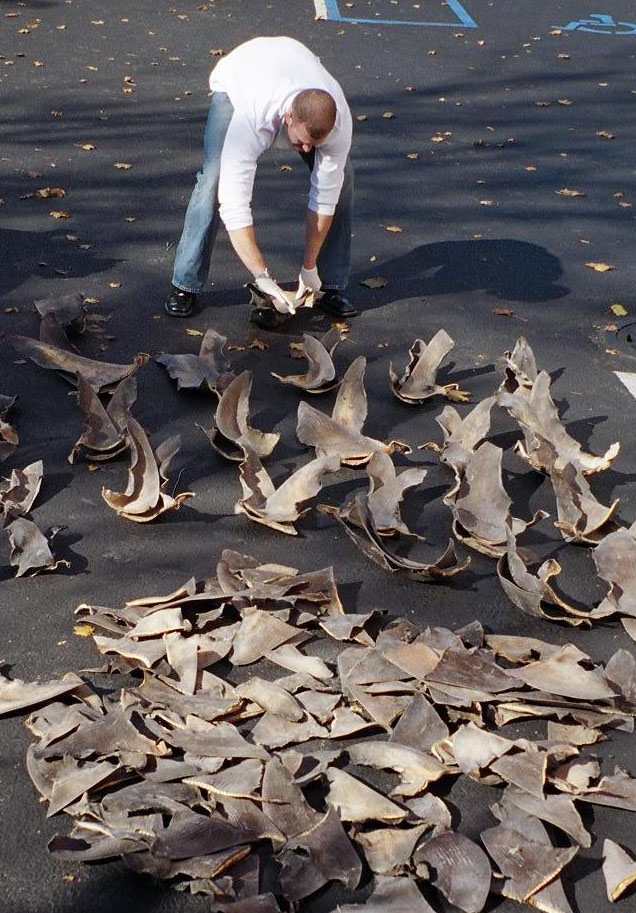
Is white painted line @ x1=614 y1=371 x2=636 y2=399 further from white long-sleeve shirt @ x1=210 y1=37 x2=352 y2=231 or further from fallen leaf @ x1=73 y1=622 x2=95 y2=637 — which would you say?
fallen leaf @ x1=73 y1=622 x2=95 y2=637

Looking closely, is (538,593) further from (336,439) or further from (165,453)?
(165,453)

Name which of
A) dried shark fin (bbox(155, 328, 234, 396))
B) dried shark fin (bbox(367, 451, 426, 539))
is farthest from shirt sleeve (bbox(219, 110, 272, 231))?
dried shark fin (bbox(367, 451, 426, 539))

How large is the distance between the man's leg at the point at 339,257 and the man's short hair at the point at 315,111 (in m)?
0.79

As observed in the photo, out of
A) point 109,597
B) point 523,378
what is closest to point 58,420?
point 109,597

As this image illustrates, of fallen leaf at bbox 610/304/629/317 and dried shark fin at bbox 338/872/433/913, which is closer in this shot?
dried shark fin at bbox 338/872/433/913

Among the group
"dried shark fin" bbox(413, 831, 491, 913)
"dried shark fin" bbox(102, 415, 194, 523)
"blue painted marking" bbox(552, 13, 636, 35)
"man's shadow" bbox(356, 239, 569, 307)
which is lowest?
"blue painted marking" bbox(552, 13, 636, 35)

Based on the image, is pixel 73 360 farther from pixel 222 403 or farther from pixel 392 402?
pixel 392 402

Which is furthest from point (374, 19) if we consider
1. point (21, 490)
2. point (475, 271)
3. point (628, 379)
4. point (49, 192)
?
point (21, 490)

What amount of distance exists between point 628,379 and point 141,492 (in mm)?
2586

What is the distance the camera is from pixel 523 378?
198 inches

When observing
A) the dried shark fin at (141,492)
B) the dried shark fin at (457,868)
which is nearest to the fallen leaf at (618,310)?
the dried shark fin at (141,492)

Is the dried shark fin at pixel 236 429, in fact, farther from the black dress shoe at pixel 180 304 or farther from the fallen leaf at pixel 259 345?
the black dress shoe at pixel 180 304

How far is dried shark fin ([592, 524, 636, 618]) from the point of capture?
11.8ft

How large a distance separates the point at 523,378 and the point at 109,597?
231cm
